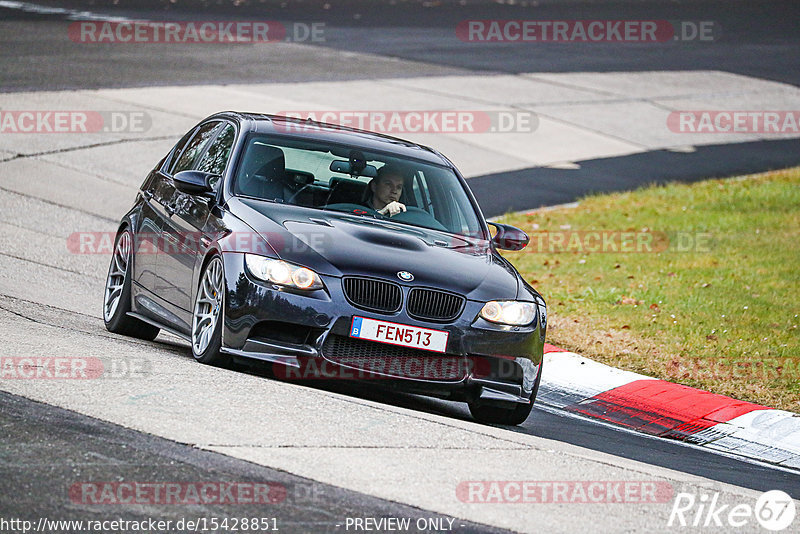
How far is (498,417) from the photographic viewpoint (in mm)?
8297

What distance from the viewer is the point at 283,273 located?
7637 millimetres

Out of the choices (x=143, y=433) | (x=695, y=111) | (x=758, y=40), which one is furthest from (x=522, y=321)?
(x=758, y=40)

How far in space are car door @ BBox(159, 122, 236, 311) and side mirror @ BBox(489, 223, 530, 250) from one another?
1931mm

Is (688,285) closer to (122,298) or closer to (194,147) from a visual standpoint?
(194,147)

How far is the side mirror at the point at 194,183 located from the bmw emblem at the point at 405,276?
164 centimetres

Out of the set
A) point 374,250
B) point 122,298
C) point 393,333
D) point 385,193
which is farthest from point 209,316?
point 122,298

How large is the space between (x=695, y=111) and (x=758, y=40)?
34.8ft

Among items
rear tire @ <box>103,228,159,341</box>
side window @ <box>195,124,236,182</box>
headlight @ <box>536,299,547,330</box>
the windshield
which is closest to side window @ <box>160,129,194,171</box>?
side window @ <box>195,124,236,182</box>

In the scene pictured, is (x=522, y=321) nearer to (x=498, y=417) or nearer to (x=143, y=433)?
(x=498, y=417)

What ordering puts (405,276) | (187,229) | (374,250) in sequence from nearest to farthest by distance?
(405,276), (374,250), (187,229)

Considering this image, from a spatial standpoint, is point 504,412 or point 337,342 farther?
point 504,412

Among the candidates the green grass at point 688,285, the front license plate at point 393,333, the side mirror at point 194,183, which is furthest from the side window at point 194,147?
the green grass at point 688,285

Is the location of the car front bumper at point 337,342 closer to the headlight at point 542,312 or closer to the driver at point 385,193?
the headlight at point 542,312

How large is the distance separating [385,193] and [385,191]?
0.04 feet
